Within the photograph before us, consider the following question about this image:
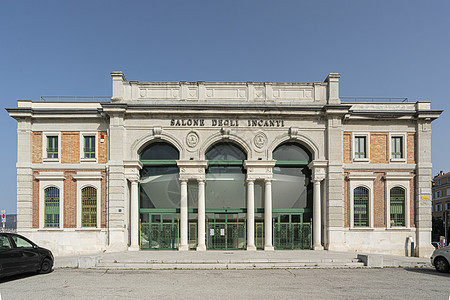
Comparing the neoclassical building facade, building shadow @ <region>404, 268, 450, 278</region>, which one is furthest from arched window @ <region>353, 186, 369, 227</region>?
building shadow @ <region>404, 268, 450, 278</region>

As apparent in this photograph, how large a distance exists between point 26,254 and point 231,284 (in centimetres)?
746

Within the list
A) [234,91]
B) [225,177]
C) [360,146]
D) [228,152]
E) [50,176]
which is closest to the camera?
[50,176]

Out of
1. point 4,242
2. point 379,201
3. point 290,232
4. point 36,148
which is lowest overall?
point 290,232

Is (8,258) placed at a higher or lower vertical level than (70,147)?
lower

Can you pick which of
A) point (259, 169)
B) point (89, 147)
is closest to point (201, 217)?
point (259, 169)

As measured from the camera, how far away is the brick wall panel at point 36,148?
22.4 metres

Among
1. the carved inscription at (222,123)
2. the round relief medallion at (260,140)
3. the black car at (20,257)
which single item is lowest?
the black car at (20,257)

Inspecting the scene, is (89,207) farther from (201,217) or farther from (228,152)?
(228,152)

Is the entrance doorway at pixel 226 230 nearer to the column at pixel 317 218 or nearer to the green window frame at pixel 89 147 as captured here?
the column at pixel 317 218

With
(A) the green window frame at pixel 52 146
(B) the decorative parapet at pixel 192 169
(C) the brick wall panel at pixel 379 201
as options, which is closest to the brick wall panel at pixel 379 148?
Answer: (C) the brick wall panel at pixel 379 201

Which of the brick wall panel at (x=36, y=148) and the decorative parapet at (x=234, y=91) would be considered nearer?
the brick wall panel at (x=36, y=148)

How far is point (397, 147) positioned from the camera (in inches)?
920

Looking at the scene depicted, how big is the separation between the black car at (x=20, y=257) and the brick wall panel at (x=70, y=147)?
9207 mm

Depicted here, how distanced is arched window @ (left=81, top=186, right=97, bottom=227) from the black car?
791 centimetres
